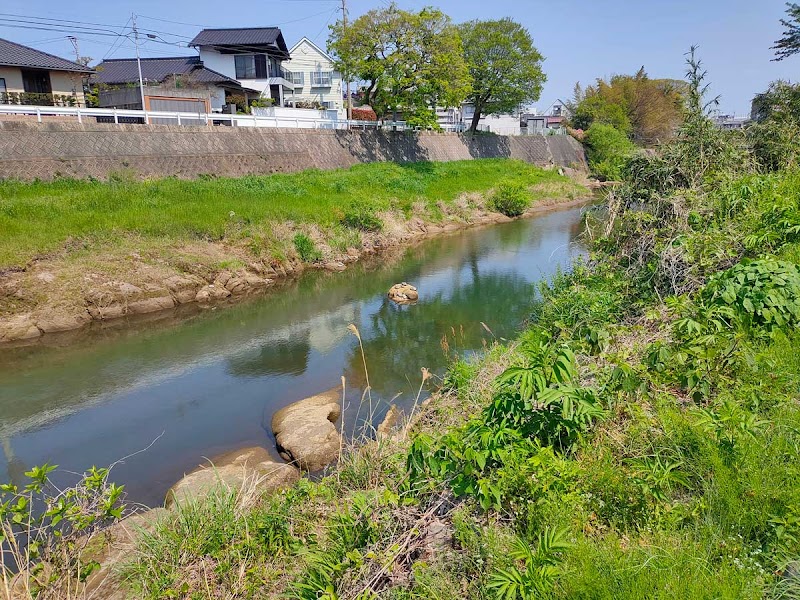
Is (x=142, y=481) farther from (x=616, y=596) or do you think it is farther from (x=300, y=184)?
(x=300, y=184)

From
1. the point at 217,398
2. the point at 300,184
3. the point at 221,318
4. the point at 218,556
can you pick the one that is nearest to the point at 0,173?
the point at 221,318

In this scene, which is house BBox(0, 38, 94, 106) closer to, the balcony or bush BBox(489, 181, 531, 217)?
the balcony

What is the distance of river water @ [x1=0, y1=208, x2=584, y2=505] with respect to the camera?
8.27 m

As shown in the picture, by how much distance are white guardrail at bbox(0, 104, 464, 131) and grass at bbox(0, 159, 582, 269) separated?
271 centimetres

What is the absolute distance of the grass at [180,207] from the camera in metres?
13.8

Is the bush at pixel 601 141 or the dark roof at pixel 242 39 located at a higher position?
the dark roof at pixel 242 39

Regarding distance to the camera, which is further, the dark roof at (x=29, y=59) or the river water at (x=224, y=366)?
the dark roof at (x=29, y=59)

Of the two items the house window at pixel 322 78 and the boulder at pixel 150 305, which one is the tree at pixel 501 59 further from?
the boulder at pixel 150 305

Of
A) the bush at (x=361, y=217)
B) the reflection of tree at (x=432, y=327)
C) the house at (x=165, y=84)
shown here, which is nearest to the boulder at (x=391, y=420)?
the reflection of tree at (x=432, y=327)

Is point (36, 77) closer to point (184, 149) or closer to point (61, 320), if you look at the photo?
point (184, 149)

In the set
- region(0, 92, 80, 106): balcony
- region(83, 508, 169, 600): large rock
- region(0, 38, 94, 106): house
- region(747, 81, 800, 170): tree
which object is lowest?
region(83, 508, 169, 600): large rock

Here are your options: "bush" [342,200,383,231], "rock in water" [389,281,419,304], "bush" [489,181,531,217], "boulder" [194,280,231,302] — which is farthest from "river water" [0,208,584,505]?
"bush" [489,181,531,217]

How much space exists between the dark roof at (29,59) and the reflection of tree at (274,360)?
66.1ft

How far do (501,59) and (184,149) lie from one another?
Answer: 24.7 m
